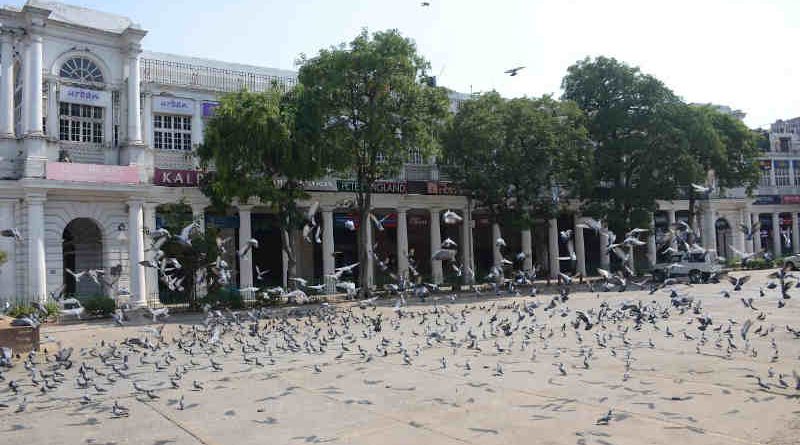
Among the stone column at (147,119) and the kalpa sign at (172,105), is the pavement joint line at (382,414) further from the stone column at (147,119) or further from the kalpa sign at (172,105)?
the kalpa sign at (172,105)

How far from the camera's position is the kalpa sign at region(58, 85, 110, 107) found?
88.9 ft

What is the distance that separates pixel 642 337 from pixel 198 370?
955cm

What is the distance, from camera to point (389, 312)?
23266 mm

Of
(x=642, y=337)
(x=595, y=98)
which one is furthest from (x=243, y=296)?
(x=595, y=98)

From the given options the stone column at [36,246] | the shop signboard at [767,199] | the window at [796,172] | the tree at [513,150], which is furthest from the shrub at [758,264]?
the stone column at [36,246]

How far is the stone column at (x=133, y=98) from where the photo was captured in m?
27.8

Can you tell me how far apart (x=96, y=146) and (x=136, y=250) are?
193 inches

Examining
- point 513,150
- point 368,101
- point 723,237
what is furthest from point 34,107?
point 723,237

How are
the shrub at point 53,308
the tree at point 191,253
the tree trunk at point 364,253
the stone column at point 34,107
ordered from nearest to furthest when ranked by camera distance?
the shrub at point 53,308 → the stone column at point 34,107 → the tree at point 191,253 → the tree trunk at point 364,253

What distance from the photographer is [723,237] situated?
2135 inches

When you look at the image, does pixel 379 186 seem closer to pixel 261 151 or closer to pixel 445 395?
pixel 261 151

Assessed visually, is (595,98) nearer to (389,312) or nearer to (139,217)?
(389,312)

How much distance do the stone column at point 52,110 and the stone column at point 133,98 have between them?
2.88 metres

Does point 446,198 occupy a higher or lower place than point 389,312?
higher
